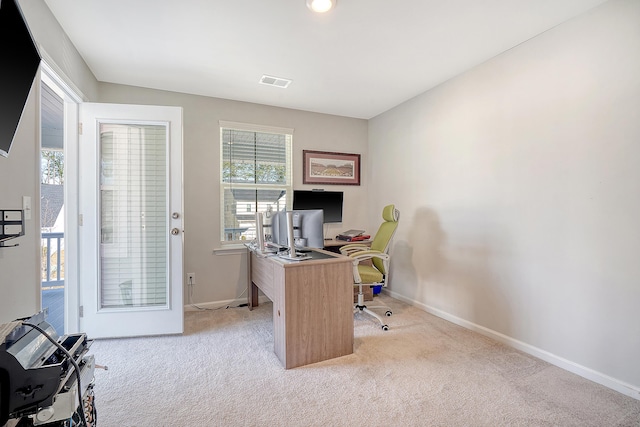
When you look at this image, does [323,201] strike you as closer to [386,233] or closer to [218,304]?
[386,233]

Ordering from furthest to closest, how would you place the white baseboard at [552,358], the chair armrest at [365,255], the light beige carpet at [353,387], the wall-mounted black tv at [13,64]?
the chair armrest at [365,255] → the white baseboard at [552,358] → the light beige carpet at [353,387] → the wall-mounted black tv at [13,64]

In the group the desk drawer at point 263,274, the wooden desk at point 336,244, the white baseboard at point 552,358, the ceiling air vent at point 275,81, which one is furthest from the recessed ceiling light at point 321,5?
the white baseboard at point 552,358

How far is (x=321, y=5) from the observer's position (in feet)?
6.23

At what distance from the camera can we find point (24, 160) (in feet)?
5.36

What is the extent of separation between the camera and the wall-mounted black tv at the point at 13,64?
3.25ft

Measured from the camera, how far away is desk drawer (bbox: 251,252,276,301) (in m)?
2.50

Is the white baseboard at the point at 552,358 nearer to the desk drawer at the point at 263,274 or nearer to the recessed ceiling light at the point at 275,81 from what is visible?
the desk drawer at the point at 263,274

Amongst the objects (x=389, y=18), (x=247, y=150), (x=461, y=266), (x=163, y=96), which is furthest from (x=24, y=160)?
(x=461, y=266)

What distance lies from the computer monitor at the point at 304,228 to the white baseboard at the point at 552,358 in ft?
5.64

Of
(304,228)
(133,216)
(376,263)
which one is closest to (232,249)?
(133,216)

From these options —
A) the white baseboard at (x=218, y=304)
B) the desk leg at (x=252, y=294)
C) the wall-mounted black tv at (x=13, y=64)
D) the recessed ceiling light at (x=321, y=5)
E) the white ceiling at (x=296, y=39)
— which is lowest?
the white baseboard at (x=218, y=304)

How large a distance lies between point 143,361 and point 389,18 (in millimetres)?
3275

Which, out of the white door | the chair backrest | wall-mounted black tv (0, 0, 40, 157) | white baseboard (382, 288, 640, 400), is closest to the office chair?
the chair backrest

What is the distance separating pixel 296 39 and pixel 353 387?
2690 mm
